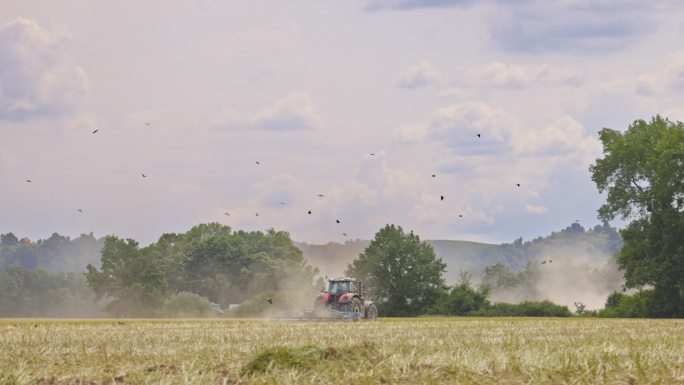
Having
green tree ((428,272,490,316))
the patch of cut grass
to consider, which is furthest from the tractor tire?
the patch of cut grass

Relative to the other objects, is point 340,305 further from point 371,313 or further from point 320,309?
point 371,313

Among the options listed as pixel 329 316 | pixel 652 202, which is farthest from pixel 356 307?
pixel 652 202

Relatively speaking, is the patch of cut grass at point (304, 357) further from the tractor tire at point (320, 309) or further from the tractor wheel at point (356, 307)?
the tractor wheel at point (356, 307)

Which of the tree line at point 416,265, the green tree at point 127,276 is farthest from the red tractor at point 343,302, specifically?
the green tree at point 127,276

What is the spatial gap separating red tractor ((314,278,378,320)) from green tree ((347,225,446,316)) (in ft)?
114

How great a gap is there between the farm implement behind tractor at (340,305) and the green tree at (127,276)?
196ft

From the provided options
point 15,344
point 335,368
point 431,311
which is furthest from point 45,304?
point 335,368

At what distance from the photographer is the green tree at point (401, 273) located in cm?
8825

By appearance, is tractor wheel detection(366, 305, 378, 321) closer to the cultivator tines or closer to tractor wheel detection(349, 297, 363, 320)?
tractor wheel detection(349, 297, 363, 320)

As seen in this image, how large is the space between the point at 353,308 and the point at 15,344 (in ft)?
104

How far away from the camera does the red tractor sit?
50250mm

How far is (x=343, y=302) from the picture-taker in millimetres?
50938

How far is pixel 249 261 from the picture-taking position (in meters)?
137

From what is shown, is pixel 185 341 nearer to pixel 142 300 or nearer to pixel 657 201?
pixel 657 201
